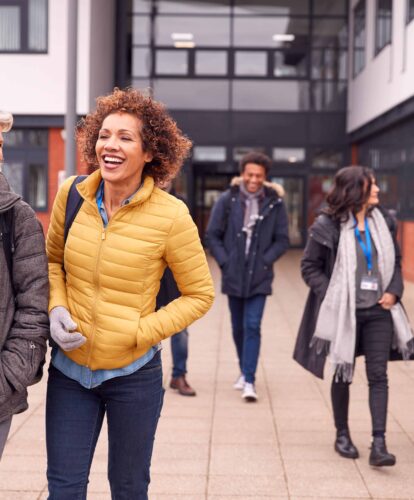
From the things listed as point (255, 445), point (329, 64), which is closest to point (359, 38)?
point (329, 64)

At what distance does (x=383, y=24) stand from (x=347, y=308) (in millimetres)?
15850

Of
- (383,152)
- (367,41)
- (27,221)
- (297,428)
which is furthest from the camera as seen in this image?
(367,41)

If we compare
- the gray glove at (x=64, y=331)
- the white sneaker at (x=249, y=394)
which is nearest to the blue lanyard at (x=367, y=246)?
the white sneaker at (x=249, y=394)

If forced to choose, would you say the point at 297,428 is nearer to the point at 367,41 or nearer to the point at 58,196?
the point at 58,196

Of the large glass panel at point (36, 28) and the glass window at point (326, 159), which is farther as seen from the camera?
the glass window at point (326, 159)

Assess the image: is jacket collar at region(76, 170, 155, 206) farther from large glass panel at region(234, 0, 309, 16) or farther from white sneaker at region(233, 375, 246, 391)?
large glass panel at region(234, 0, 309, 16)

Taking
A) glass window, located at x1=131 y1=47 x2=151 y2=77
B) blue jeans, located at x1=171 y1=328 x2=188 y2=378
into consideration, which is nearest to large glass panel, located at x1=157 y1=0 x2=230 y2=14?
glass window, located at x1=131 y1=47 x2=151 y2=77

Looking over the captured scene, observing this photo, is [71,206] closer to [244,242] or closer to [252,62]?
[244,242]

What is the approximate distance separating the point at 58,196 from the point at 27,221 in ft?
1.20

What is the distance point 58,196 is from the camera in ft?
9.72

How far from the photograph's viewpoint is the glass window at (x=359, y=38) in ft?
71.9

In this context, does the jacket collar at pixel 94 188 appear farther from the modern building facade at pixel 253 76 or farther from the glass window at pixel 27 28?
the modern building facade at pixel 253 76

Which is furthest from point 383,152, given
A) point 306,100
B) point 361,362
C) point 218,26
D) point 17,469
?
point 17,469

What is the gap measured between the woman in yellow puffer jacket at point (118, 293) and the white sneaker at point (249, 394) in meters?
3.28
